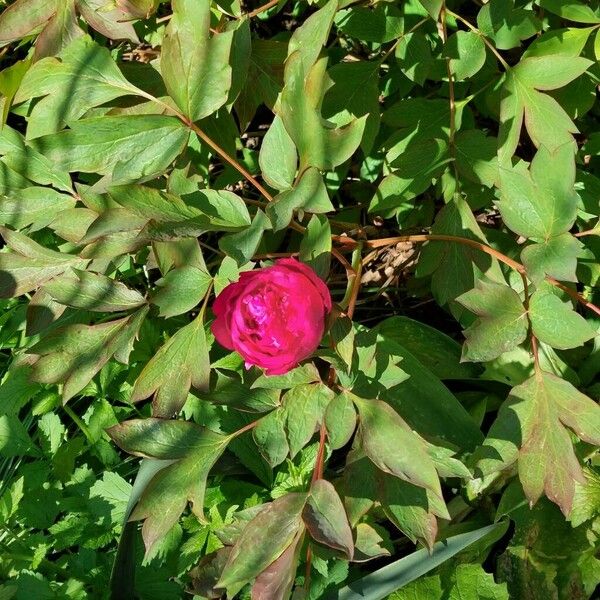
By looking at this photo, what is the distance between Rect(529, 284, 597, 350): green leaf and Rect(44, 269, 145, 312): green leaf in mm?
556

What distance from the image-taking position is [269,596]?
111 centimetres

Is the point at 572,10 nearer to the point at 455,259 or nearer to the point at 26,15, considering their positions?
the point at 455,259

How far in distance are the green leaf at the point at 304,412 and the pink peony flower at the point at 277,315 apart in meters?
0.17

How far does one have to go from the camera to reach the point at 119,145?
120 cm

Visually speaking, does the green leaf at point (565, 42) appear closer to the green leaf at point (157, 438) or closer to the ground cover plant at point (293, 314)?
the ground cover plant at point (293, 314)

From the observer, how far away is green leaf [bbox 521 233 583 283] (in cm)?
110

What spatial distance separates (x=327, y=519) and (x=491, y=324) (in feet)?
1.09

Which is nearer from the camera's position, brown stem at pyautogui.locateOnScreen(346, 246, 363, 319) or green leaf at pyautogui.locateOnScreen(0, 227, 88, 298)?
brown stem at pyautogui.locateOnScreen(346, 246, 363, 319)

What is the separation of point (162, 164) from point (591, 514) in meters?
0.97

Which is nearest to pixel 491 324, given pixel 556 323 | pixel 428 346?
pixel 556 323

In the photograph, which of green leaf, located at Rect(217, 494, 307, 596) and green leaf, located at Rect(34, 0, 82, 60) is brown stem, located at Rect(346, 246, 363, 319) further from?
green leaf, located at Rect(34, 0, 82, 60)

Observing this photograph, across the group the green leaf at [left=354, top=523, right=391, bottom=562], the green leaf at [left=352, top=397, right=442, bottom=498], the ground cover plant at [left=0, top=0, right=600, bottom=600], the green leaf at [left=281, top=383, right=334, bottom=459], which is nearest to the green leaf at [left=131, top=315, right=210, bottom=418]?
the ground cover plant at [left=0, top=0, right=600, bottom=600]

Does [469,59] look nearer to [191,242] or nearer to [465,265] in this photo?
[465,265]

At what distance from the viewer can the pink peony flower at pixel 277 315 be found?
100cm
